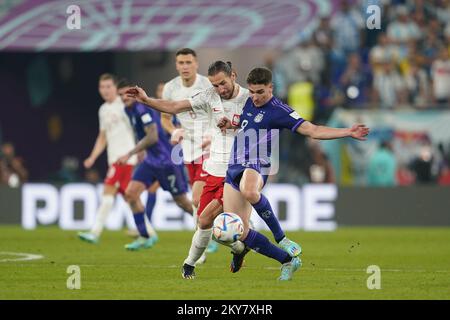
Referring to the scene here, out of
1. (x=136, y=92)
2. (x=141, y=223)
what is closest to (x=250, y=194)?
(x=136, y=92)

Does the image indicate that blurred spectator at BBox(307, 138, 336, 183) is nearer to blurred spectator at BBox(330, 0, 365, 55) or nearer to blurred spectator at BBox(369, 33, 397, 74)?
blurred spectator at BBox(369, 33, 397, 74)

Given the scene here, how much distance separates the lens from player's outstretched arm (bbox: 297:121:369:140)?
11133 millimetres

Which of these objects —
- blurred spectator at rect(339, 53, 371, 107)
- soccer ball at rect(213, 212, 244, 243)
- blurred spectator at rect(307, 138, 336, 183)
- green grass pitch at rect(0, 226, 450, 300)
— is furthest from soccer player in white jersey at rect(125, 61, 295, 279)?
blurred spectator at rect(339, 53, 371, 107)

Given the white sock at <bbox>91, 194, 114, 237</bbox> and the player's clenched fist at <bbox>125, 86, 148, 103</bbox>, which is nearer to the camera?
the player's clenched fist at <bbox>125, 86, 148, 103</bbox>

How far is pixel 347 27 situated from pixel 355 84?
1655mm

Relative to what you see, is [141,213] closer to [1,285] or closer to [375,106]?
[1,285]

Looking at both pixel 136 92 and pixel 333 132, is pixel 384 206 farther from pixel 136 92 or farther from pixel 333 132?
pixel 136 92

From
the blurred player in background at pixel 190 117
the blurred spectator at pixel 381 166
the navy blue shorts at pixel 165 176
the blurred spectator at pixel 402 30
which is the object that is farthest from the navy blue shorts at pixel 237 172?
the blurred spectator at pixel 402 30

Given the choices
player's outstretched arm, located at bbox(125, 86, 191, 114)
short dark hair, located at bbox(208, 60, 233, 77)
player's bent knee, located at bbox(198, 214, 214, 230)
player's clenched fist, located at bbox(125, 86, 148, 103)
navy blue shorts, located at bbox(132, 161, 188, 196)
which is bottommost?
player's bent knee, located at bbox(198, 214, 214, 230)

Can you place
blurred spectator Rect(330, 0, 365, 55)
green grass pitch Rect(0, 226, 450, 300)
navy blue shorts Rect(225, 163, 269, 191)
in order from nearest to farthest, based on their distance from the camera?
green grass pitch Rect(0, 226, 450, 300) → navy blue shorts Rect(225, 163, 269, 191) → blurred spectator Rect(330, 0, 365, 55)

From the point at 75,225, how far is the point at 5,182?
3.67 m

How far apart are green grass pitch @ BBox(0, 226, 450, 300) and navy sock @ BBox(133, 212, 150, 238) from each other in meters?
0.31

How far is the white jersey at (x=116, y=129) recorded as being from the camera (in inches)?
765

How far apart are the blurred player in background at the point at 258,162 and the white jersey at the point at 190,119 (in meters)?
3.31
